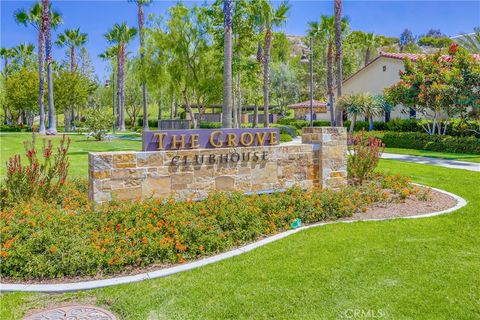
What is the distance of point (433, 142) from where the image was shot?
2205cm

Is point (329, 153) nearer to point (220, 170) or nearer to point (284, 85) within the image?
point (220, 170)

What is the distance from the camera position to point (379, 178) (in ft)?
36.5

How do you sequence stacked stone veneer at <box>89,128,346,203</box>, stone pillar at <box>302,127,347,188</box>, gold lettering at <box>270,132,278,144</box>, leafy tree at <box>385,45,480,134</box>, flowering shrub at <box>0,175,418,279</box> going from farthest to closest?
leafy tree at <box>385,45,480,134</box> → stone pillar at <box>302,127,347,188</box> → gold lettering at <box>270,132,278,144</box> → stacked stone veneer at <box>89,128,346,203</box> → flowering shrub at <box>0,175,418,279</box>

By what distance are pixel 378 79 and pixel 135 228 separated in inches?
1211

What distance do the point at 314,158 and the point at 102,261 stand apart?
18.3 ft

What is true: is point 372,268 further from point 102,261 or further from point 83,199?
point 83,199

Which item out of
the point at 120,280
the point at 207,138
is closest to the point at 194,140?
the point at 207,138

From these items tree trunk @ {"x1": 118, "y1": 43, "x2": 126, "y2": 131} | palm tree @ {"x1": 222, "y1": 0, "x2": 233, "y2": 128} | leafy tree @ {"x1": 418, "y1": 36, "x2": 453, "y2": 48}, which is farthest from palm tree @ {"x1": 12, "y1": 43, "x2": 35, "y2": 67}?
leafy tree @ {"x1": 418, "y1": 36, "x2": 453, "y2": 48}

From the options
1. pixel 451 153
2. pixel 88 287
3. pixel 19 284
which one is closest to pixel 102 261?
pixel 88 287

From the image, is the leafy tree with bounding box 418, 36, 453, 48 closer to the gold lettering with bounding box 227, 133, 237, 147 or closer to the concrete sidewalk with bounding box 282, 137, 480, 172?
the concrete sidewalk with bounding box 282, 137, 480, 172

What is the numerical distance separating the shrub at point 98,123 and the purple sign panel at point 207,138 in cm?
2142

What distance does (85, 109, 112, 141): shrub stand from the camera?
28344mm

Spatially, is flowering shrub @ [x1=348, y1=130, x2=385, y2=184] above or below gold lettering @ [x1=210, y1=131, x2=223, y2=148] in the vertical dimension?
below
